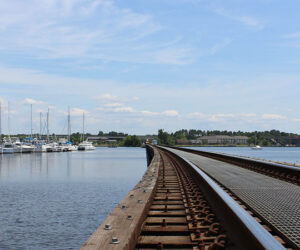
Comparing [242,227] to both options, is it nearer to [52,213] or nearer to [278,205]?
[278,205]

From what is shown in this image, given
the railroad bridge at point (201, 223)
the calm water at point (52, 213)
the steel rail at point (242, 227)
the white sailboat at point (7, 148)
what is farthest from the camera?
the white sailboat at point (7, 148)

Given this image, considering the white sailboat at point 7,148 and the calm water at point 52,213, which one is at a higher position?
the white sailboat at point 7,148

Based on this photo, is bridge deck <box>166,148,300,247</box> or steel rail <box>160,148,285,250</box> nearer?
steel rail <box>160,148,285,250</box>

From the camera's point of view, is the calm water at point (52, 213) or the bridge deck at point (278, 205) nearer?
the bridge deck at point (278, 205)

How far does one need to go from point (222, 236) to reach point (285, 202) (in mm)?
5421

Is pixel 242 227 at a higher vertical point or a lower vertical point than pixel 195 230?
higher

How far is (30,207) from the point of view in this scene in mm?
24953

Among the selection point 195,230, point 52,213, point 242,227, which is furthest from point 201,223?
point 52,213

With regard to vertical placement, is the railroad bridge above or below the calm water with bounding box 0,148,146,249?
above

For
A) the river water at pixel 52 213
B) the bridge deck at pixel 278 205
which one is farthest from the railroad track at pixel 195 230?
the river water at pixel 52 213

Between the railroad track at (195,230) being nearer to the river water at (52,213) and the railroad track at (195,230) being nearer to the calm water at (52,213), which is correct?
the calm water at (52,213)

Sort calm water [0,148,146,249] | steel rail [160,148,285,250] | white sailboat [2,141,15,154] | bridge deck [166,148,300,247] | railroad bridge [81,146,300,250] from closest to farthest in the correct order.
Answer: steel rail [160,148,285,250], railroad bridge [81,146,300,250], bridge deck [166,148,300,247], calm water [0,148,146,249], white sailboat [2,141,15,154]

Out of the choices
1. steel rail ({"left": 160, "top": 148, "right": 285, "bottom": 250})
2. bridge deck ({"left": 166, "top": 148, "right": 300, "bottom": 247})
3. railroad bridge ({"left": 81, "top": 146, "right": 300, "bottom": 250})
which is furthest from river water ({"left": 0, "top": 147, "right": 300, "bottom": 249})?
steel rail ({"left": 160, "top": 148, "right": 285, "bottom": 250})

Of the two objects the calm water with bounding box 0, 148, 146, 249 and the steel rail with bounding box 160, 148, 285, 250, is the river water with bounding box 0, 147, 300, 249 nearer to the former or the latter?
the calm water with bounding box 0, 148, 146, 249
